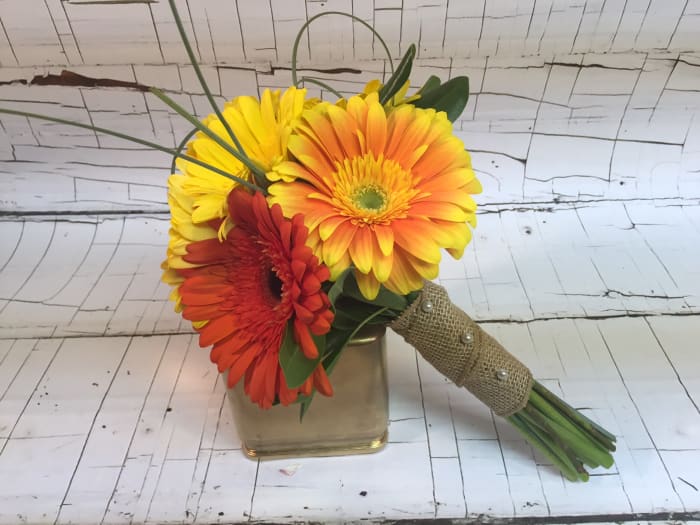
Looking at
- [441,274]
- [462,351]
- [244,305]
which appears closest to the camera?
[244,305]

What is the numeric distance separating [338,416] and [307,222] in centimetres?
28

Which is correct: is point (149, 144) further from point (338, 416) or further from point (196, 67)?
point (338, 416)

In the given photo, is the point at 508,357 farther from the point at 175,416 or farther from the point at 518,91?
the point at 518,91

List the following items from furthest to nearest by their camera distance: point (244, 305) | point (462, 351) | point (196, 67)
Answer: point (462, 351) → point (244, 305) → point (196, 67)

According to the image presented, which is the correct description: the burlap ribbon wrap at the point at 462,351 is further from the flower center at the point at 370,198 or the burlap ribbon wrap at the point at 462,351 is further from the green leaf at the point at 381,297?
the flower center at the point at 370,198

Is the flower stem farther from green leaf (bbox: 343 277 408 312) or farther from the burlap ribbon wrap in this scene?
green leaf (bbox: 343 277 408 312)

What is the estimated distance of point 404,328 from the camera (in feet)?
2.10

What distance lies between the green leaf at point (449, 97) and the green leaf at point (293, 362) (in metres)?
0.25

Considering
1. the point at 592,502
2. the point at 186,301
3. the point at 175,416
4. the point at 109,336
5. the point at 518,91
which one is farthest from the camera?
the point at 518,91

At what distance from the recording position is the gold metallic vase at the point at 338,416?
25.7 inches

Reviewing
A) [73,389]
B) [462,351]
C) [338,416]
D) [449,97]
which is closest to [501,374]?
[462,351]

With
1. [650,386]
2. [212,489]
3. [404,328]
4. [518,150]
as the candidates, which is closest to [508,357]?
[404,328]

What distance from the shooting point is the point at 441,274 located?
1.03 meters

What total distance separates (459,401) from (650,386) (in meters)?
0.25
